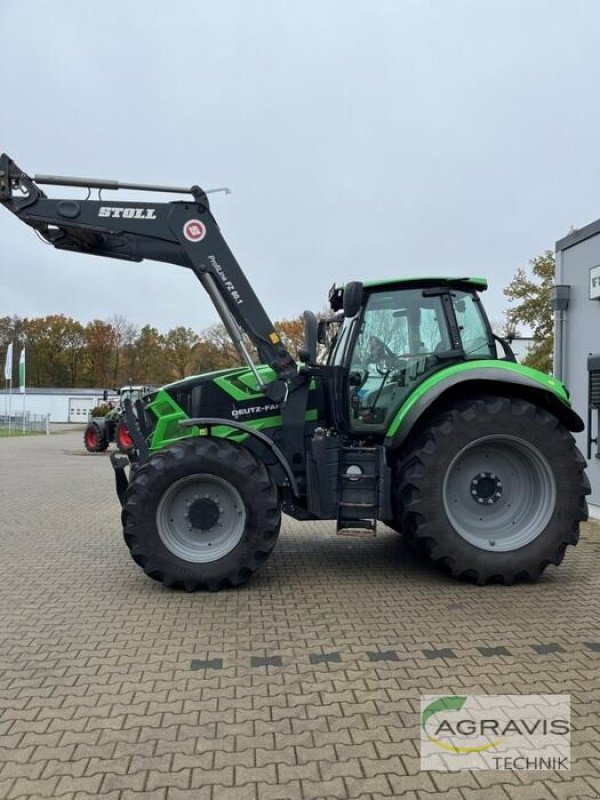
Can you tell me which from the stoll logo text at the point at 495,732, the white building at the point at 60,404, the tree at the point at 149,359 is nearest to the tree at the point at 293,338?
the stoll logo text at the point at 495,732

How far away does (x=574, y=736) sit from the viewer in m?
3.16

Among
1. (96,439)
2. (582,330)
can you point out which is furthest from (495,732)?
(96,439)

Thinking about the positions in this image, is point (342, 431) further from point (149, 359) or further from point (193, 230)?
point (149, 359)

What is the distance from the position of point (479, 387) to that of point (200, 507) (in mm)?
2626

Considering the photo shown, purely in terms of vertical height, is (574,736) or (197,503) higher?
(197,503)

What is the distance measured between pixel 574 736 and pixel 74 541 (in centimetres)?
600

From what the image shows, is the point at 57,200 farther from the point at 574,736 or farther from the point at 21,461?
the point at 21,461

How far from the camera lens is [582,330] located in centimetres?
1001

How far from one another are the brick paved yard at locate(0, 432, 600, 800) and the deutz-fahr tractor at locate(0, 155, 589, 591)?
0.46 m

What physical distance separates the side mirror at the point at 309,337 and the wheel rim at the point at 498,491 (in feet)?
5.23

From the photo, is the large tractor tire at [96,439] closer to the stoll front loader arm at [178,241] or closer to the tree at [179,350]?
the stoll front loader arm at [178,241]

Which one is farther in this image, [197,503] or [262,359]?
[262,359]

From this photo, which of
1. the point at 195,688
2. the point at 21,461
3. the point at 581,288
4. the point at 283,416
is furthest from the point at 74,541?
the point at 21,461

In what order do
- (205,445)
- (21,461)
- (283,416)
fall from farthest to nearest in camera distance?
(21,461) → (283,416) → (205,445)
